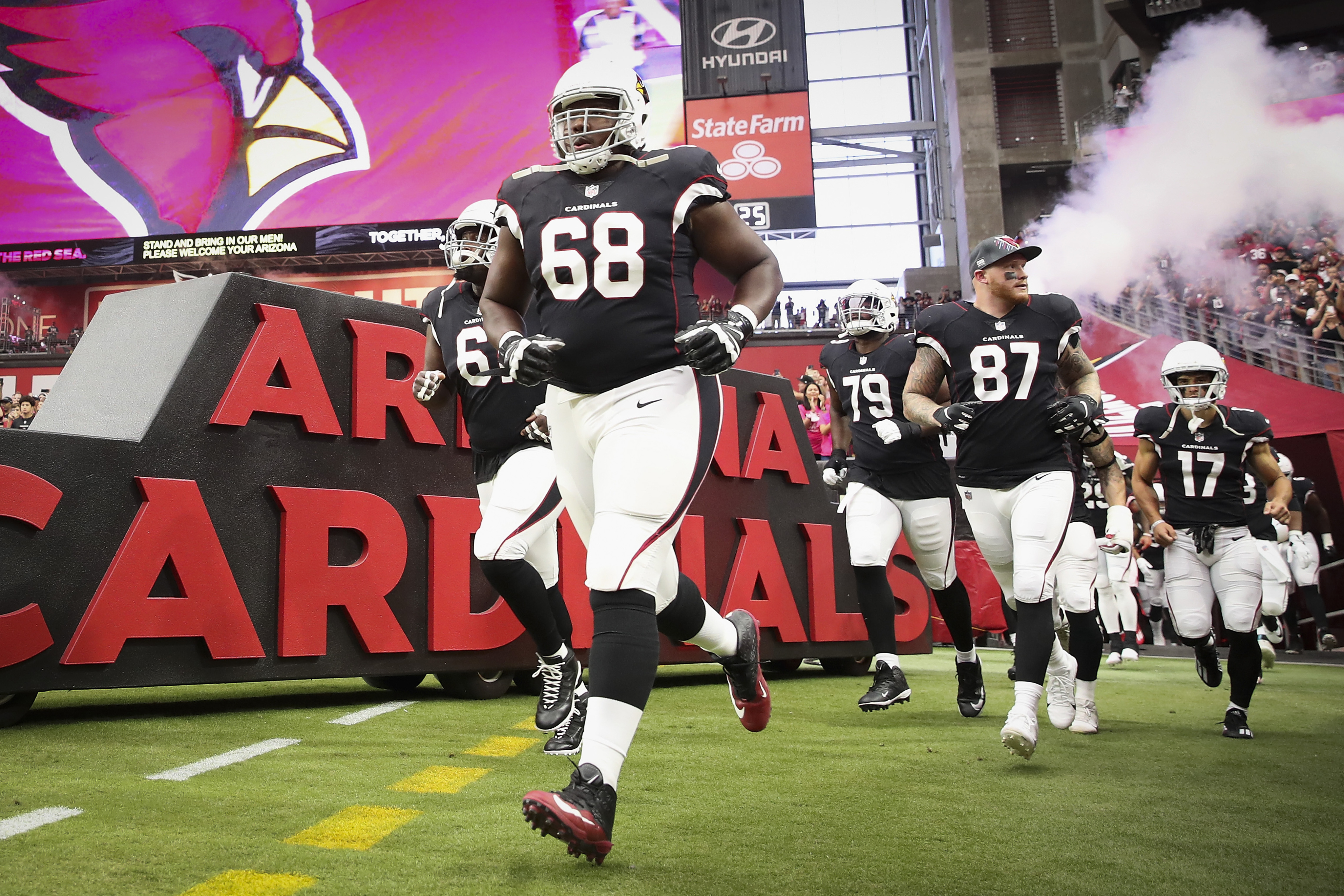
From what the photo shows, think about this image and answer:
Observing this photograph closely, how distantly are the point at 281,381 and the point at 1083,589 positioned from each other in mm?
3942

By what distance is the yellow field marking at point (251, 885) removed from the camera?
6.51ft

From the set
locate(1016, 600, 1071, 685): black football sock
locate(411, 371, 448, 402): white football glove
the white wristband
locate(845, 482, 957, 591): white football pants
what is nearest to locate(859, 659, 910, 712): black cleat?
locate(845, 482, 957, 591): white football pants

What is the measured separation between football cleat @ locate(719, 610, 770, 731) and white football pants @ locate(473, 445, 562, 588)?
115 centimetres

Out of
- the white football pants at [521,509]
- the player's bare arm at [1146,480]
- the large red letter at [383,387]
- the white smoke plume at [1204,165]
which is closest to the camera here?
the white football pants at [521,509]

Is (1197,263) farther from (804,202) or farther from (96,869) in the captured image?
(96,869)

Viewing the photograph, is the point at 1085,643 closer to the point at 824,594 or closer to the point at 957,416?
the point at 957,416

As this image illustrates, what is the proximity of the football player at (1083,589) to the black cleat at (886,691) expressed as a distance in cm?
77

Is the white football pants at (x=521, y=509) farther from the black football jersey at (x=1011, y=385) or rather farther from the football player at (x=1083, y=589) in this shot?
the football player at (x=1083, y=589)

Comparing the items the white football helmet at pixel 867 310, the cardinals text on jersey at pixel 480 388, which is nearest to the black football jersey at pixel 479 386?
the cardinals text on jersey at pixel 480 388

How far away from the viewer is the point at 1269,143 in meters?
20.7

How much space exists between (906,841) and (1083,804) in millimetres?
816

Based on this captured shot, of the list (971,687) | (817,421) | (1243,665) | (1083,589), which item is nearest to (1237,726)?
(1243,665)

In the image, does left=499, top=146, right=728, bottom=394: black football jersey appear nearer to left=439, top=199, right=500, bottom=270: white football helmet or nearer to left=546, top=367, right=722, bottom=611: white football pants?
left=546, top=367, right=722, bottom=611: white football pants

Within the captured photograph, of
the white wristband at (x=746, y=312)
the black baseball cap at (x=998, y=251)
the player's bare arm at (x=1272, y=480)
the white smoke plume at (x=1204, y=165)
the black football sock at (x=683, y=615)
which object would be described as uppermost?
the white smoke plume at (x=1204, y=165)
